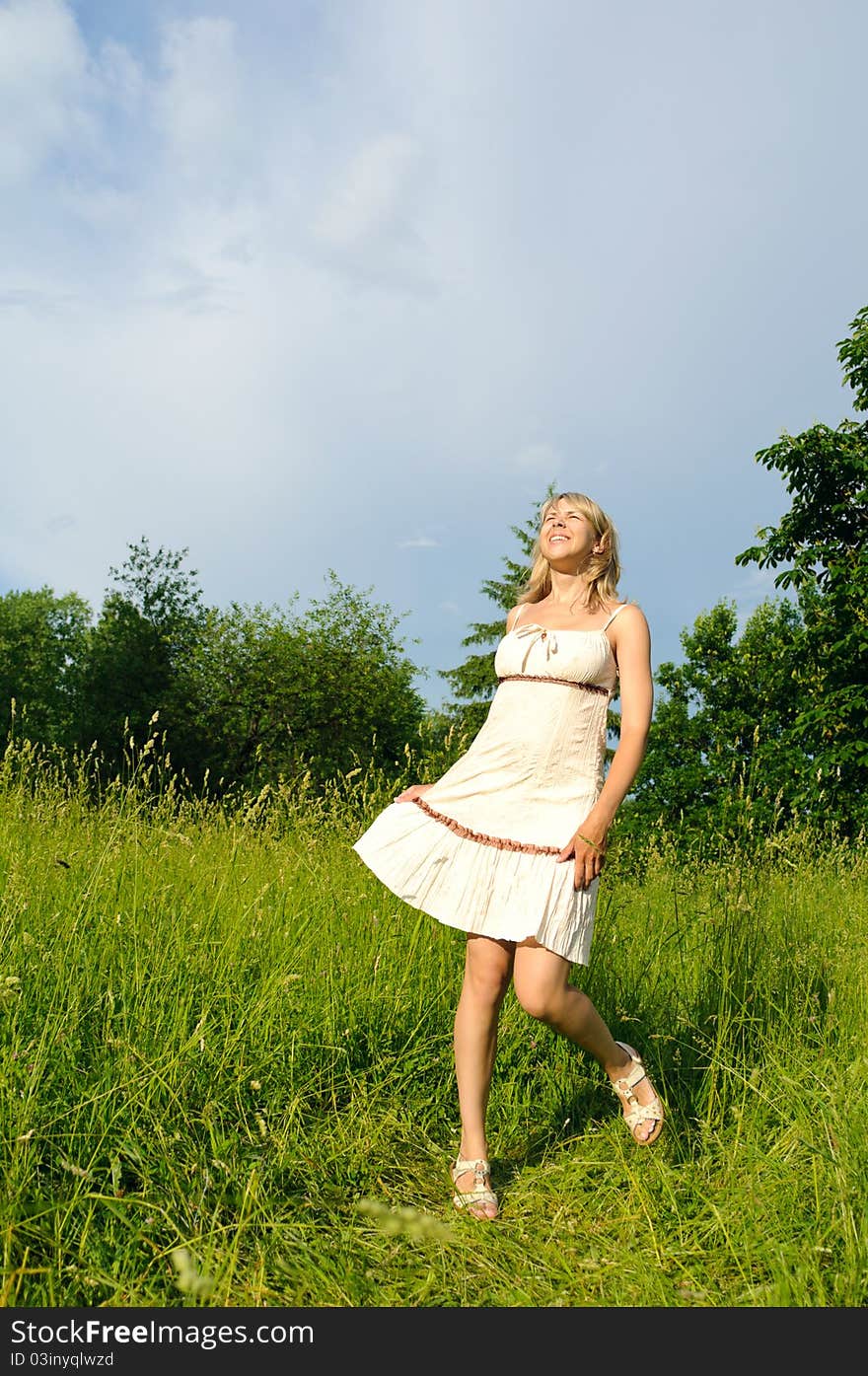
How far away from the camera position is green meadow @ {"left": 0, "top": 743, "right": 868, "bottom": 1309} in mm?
2328

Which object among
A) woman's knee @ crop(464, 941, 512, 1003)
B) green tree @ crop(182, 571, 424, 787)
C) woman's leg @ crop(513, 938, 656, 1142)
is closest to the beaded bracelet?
woman's leg @ crop(513, 938, 656, 1142)

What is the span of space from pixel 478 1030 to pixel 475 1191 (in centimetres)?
46

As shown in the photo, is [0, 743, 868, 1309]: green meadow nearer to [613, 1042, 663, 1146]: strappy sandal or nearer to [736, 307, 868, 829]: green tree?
[613, 1042, 663, 1146]: strappy sandal

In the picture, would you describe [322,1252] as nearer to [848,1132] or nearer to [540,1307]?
[540,1307]

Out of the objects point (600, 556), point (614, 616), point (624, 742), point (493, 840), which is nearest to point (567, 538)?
point (600, 556)

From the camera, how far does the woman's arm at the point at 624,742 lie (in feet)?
9.73

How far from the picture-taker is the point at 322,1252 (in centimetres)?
252

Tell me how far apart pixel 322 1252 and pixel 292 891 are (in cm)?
206

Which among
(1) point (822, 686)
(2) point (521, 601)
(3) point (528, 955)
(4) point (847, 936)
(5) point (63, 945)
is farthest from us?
(1) point (822, 686)

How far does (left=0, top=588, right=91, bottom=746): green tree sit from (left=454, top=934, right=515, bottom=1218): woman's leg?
2637cm

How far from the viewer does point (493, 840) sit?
10.2ft

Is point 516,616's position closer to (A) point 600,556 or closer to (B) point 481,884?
(A) point 600,556

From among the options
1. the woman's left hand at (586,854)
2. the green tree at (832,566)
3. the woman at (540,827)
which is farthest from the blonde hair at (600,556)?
the green tree at (832,566)

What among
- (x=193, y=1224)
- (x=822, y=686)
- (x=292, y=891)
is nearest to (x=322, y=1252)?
(x=193, y=1224)
